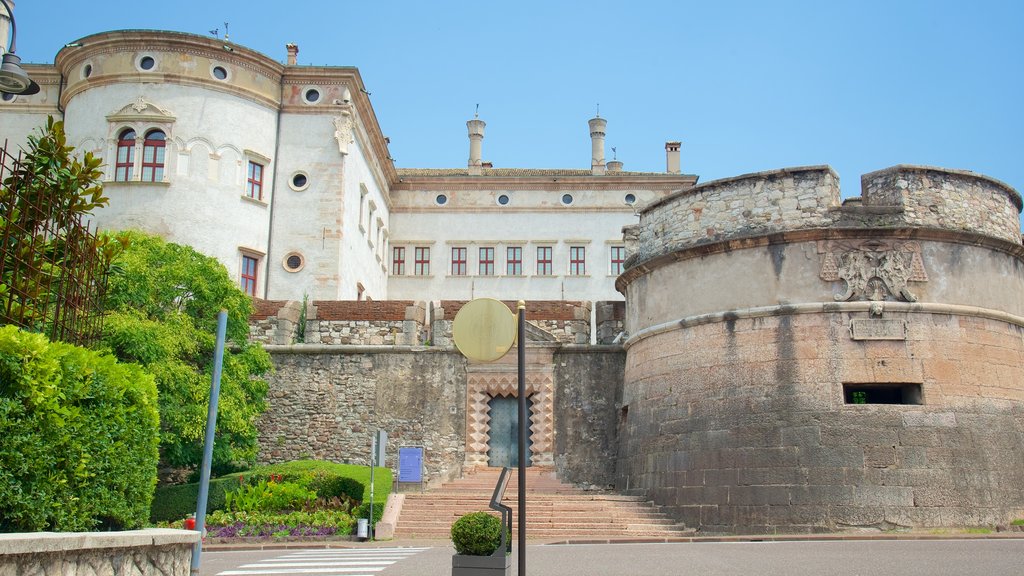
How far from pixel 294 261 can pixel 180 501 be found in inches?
622

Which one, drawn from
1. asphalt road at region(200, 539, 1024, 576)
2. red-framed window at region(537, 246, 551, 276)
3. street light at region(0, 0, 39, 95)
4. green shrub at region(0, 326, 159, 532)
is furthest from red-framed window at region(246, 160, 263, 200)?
green shrub at region(0, 326, 159, 532)

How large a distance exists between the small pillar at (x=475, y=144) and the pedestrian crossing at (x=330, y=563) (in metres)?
33.4

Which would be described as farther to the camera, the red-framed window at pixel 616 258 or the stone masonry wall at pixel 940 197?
the red-framed window at pixel 616 258

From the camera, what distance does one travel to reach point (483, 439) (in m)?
22.5

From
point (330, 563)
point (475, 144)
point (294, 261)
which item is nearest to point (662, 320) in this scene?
point (330, 563)

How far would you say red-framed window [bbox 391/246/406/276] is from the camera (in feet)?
151

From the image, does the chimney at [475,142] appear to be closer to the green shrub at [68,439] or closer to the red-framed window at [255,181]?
the red-framed window at [255,181]

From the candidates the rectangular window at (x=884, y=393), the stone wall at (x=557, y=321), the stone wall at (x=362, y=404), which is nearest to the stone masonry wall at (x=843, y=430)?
the rectangular window at (x=884, y=393)

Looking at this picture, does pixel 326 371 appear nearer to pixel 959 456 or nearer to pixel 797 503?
pixel 797 503

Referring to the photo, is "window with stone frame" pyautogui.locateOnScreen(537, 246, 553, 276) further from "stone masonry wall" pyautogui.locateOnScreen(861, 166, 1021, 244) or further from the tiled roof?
"stone masonry wall" pyautogui.locateOnScreen(861, 166, 1021, 244)

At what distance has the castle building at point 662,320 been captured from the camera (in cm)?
1620

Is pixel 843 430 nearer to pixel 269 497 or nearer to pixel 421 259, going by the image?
pixel 269 497

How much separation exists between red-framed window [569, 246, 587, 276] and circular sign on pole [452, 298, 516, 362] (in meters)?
37.7

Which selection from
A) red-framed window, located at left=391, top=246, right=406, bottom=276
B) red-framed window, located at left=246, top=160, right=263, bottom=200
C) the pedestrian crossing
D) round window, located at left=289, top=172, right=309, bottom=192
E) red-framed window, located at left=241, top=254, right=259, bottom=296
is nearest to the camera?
the pedestrian crossing
